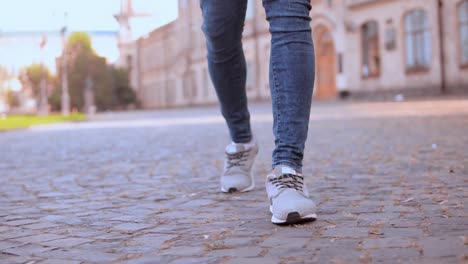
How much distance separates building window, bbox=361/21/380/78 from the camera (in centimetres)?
2969

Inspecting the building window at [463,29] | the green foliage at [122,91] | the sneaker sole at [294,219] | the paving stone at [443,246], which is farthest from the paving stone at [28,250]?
the green foliage at [122,91]

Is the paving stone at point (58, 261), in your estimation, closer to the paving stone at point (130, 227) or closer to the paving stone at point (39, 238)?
the paving stone at point (39, 238)

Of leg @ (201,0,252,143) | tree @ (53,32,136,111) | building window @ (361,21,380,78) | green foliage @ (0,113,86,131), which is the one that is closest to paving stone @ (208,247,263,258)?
leg @ (201,0,252,143)

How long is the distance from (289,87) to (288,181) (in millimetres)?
376

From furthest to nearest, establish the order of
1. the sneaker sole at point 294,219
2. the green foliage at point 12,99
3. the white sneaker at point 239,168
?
the green foliage at point 12,99, the white sneaker at point 239,168, the sneaker sole at point 294,219

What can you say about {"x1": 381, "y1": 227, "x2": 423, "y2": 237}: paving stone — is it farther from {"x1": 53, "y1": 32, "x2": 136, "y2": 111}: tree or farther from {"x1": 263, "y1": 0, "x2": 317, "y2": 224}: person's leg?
{"x1": 53, "y1": 32, "x2": 136, "y2": 111}: tree

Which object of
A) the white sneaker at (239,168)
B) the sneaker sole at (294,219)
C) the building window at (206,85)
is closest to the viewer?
the sneaker sole at (294,219)

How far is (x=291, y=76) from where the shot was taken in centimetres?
273

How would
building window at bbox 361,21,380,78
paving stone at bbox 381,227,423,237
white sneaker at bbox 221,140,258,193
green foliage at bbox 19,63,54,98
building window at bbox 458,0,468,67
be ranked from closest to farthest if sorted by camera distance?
1. paving stone at bbox 381,227,423,237
2. white sneaker at bbox 221,140,258,193
3. building window at bbox 458,0,468,67
4. building window at bbox 361,21,380,78
5. green foliage at bbox 19,63,54,98

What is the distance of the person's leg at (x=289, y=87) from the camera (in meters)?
2.68

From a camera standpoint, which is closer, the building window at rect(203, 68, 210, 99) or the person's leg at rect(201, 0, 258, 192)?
the person's leg at rect(201, 0, 258, 192)

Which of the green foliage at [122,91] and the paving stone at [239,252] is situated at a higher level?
the green foliage at [122,91]

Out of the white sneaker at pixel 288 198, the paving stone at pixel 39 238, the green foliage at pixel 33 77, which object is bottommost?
the paving stone at pixel 39 238

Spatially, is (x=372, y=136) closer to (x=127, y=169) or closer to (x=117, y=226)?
(x=127, y=169)
